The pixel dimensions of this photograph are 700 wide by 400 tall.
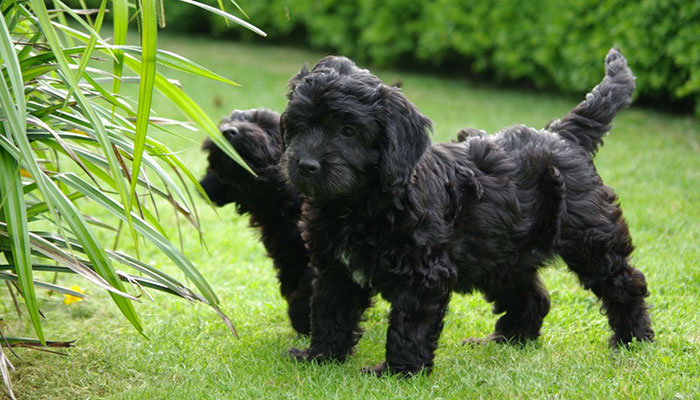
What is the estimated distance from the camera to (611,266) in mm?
3537

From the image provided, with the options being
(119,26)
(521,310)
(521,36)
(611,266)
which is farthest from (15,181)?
(521,36)

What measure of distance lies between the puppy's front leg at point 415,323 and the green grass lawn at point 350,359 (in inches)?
3.3

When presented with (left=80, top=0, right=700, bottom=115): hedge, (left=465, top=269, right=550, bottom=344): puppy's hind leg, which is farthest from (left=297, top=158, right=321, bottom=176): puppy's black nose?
(left=80, top=0, right=700, bottom=115): hedge

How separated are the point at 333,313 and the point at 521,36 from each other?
7.82 meters

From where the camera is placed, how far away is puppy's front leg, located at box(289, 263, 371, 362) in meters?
3.41

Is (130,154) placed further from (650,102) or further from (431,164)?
(650,102)

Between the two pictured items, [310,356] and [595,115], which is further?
[595,115]

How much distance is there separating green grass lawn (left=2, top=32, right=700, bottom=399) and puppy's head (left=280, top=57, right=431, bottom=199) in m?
0.55

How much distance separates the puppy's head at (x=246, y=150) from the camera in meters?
3.75

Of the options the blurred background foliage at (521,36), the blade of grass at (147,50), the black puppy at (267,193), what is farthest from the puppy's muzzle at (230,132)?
the blurred background foliage at (521,36)

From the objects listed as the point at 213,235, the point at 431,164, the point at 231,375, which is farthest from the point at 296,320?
the point at 213,235

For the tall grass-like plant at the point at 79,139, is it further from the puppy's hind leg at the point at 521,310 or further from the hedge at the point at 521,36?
the hedge at the point at 521,36

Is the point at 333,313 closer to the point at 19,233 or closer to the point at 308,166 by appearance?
the point at 308,166

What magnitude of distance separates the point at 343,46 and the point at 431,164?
10.2 m
